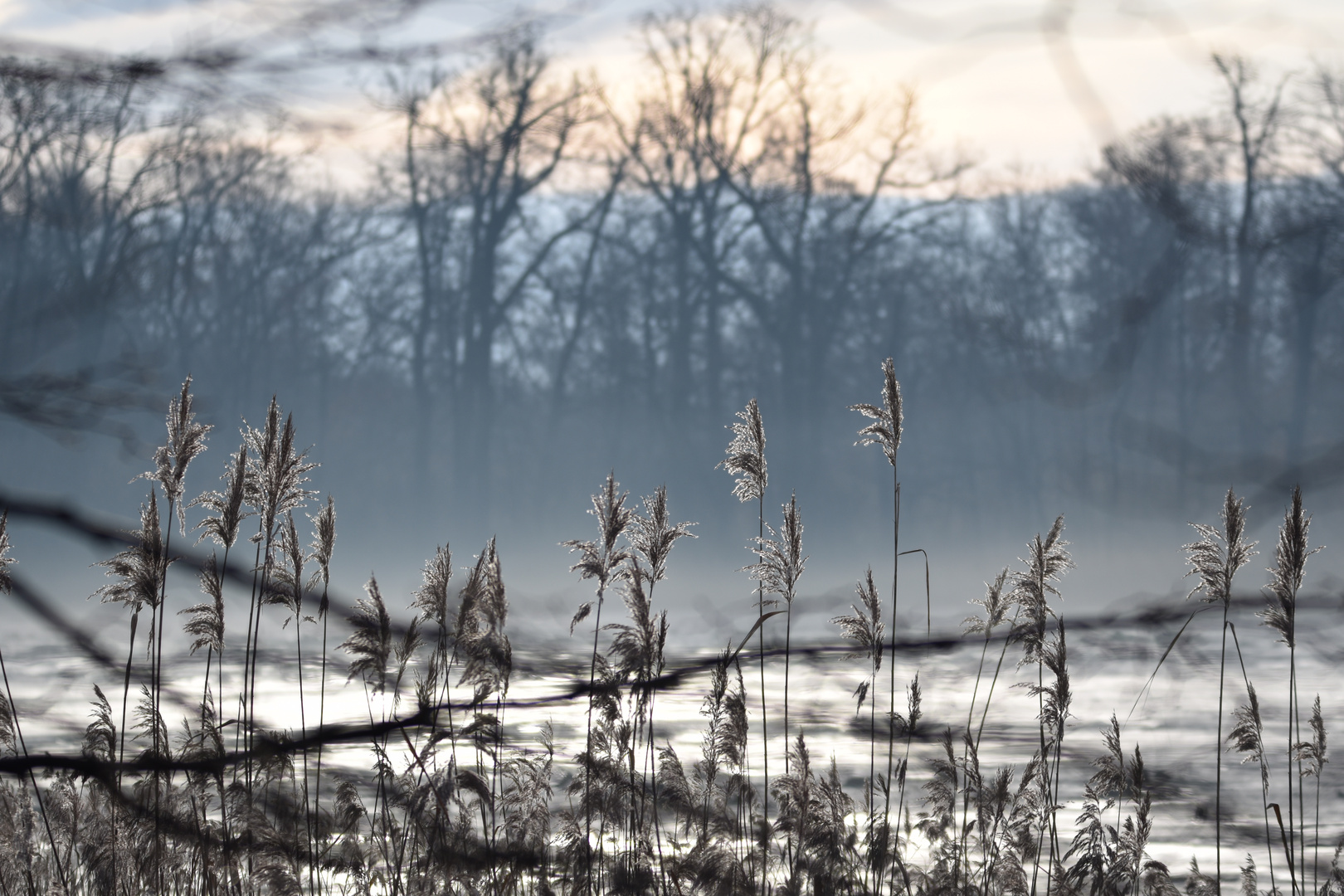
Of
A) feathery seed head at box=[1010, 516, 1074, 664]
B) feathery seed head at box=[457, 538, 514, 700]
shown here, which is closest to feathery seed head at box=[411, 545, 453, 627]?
feathery seed head at box=[457, 538, 514, 700]

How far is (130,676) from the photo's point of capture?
322 cm

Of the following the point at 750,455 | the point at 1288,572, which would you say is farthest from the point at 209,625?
the point at 1288,572

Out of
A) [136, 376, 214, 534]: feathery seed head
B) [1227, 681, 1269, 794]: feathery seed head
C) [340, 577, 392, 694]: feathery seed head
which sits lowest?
[1227, 681, 1269, 794]: feathery seed head

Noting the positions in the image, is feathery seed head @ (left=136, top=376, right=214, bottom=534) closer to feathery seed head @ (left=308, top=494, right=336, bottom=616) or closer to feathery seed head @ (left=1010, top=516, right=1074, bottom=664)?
feathery seed head @ (left=308, top=494, right=336, bottom=616)

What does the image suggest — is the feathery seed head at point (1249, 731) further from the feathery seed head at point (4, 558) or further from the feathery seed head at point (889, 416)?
the feathery seed head at point (4, 558)

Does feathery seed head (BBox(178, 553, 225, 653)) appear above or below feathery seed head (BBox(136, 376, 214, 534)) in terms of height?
below

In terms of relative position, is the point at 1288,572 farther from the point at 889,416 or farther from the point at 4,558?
the point at 4,558

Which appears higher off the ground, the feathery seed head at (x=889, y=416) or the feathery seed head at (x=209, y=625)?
the feathery seed head at (x=889, y=416)

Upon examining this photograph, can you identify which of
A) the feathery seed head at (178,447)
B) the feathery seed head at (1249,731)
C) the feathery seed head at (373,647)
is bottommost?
the feathery seed head at (1249,731)

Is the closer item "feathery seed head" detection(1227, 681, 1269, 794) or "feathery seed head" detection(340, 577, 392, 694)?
"feathery seed head" detection(340, 577, 392, 694)

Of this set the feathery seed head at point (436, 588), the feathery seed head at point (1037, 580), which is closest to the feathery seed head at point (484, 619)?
the feathery seed head at point (436, 588)

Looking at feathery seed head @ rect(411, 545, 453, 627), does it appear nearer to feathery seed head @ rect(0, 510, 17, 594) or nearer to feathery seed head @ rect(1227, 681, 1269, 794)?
feathery seed head @ rect(0, 510, 17, 594)

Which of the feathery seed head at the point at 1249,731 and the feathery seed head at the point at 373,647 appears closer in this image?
the feathery seed head at the point at 373,647

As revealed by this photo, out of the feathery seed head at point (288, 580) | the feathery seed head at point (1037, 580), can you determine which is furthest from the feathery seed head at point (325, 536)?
the feathery seed head at point (1037, 580)
